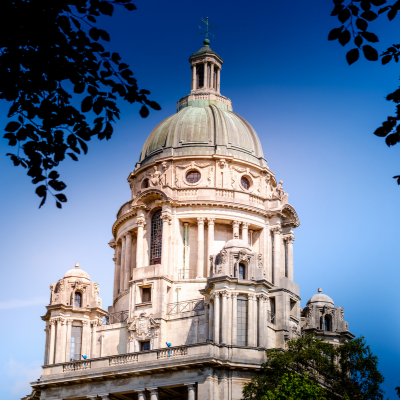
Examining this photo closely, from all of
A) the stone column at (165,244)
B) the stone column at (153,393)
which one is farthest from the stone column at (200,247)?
the stone column at (153,393)

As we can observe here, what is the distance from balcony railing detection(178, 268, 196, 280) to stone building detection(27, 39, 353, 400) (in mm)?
83

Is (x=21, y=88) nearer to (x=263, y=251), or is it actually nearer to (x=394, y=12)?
(x=394, y=12)

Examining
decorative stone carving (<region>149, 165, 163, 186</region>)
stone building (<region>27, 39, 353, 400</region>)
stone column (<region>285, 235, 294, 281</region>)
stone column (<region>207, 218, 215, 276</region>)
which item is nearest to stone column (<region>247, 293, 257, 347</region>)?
stone building (<region>27, 39, 353, 400</region>)

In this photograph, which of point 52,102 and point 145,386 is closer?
point 52,102

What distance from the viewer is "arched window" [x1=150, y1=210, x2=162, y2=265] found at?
70125 mm

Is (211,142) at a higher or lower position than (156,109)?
higher

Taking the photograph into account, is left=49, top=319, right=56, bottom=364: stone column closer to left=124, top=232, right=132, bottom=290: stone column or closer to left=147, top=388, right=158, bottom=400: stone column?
left=124, top=232, right=132, bottom=290: stone column

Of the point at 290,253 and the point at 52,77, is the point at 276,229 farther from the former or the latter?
the point at 52,77

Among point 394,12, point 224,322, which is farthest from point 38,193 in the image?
point 224,322

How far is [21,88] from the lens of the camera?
18.8 m

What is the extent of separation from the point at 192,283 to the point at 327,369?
1476cm

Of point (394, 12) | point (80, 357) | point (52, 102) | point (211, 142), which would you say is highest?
point (211, 142)

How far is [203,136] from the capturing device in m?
74.7

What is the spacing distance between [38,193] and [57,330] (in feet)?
156
